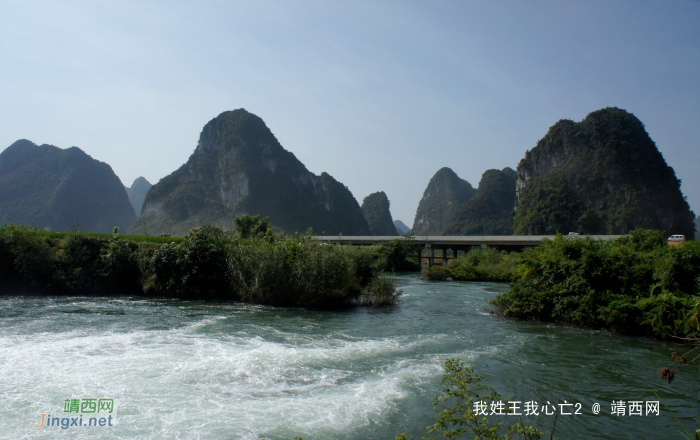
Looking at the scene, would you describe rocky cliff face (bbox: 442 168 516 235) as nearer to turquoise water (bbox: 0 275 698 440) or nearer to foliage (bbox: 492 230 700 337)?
foliage (bbox: 492 230 700 337)

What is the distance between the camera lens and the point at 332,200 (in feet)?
508

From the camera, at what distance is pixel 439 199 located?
18475 cm

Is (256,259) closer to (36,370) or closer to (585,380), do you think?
(36,370)

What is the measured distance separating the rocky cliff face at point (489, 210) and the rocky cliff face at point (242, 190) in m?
34.3

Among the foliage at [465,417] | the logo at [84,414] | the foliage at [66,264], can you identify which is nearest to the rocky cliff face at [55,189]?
the foliage at [66,264]

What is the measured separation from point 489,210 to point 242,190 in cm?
7795

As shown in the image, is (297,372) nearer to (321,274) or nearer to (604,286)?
(321,274)

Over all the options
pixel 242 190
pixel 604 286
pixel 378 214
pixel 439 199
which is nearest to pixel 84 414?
pixel 604 286

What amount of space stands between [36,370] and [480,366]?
32.6ft

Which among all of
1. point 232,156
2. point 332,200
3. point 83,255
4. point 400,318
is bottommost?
point 400,318

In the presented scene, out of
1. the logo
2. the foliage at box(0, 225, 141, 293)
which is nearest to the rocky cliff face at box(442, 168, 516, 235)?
the foliage at box(0, 225, 141, 293)

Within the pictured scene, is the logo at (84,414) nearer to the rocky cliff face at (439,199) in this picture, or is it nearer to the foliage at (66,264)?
the foliage at (66,264)

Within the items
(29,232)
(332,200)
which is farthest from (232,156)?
(29,232)

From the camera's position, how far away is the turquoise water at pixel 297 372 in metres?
7.28
